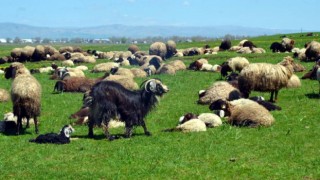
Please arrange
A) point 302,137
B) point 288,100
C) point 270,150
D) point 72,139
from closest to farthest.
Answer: point 270,150 → point 302,137 → point 72,139 → point 288,100

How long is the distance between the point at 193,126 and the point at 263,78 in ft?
24.2

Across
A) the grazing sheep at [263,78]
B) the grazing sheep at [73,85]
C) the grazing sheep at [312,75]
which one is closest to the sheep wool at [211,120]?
the grazing sheep at [263,78]

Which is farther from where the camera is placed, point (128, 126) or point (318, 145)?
point (128, 126)

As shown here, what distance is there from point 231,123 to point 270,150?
13.4ft

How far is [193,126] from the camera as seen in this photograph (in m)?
17.0

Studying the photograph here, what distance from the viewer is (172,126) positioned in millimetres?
18609

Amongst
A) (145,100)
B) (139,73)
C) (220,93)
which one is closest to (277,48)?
(139,73)

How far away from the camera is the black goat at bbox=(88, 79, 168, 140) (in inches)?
653

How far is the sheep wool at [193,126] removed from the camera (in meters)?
16.9

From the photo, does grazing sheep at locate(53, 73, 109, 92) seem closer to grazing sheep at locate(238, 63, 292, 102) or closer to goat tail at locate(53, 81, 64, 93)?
goat tail at locate(53, 81, 64, 93)

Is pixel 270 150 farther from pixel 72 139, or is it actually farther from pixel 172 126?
pixel 72 139

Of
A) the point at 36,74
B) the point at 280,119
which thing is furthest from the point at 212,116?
the point at 36,74

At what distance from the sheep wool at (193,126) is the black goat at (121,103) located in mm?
1273

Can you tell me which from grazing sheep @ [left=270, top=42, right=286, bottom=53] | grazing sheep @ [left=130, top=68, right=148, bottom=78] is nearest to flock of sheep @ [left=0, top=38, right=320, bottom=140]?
grazing sheep @ [left=130, top=68, right=148, bottom=78]
